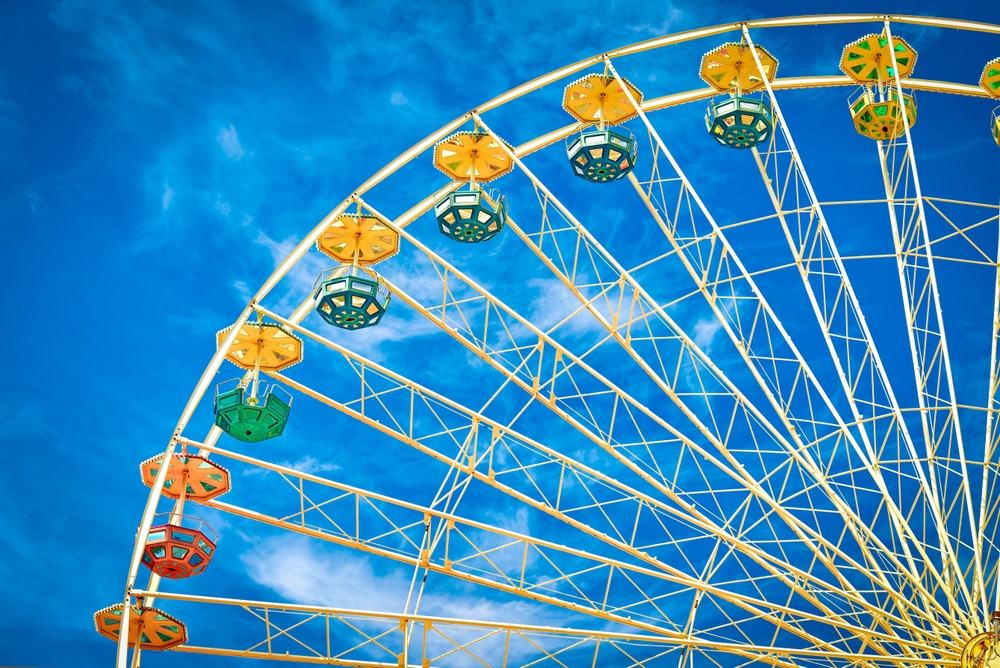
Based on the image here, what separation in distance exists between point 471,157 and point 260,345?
263 inches

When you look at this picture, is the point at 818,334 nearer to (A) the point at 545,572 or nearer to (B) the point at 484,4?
(A) the point at 545,572

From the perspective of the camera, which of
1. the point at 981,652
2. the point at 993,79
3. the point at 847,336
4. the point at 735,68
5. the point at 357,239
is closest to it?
the point at 981,652

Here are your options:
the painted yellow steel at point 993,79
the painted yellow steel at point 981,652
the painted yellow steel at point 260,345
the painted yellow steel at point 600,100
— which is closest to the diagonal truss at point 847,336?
the painted yellow steel at point 981,652

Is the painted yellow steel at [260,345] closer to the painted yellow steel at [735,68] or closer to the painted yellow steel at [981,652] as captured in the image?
the painted yellow steel at [735,68]

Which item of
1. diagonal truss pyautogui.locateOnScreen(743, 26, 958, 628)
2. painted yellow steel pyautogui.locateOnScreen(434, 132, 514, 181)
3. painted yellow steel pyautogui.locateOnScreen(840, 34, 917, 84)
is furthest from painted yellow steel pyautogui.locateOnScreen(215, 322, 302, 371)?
painted yellow steel pyautogui.locateOnScreen(840, 34, 917, 84)

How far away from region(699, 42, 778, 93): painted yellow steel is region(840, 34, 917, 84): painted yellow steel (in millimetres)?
1856

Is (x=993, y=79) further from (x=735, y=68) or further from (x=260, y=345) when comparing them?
(x=260, y=345)

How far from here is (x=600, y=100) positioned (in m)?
23.9

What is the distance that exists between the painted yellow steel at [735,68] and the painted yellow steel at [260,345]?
11.7 meters

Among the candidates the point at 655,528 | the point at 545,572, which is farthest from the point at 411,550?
the point at 655,528

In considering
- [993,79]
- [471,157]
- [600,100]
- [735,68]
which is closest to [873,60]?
[993,79]

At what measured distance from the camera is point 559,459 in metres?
22.7

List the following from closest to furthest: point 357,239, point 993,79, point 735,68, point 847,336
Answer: point 847,336 < point 735,68 < point 357,239 < point 993,79

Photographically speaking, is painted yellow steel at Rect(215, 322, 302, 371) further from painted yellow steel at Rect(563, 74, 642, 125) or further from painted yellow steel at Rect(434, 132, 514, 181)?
painted yellow steel at Rect(563, 74, 642, 125)
